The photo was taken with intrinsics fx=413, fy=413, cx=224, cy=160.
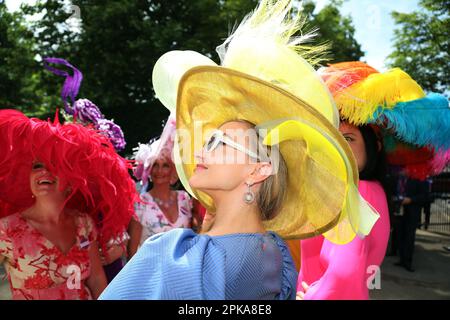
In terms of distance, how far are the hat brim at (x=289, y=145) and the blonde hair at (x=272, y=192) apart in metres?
0.06

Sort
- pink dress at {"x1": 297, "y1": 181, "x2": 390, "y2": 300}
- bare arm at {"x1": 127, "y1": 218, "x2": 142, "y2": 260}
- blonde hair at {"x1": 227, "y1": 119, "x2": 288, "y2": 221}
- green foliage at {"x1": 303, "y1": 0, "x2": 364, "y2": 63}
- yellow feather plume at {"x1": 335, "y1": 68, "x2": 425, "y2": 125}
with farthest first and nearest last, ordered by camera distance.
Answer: green foliage at {"x1": 303, "y1": 0, "x2": 364, "y2": 63} < bare arm at {"x1": 127, "y1": 218, "x2": 142, "y2": 260} < yellow feather plume at {"x1": 335, "y1": 68, "x2": 425, "y2": 125} < pink dress at {"x1": 297, "y1": 181, "x2": 390, "y2": 300} < blonde hair at {"x1": 227, "y1": 119, "x2": 288, "y2": 221}

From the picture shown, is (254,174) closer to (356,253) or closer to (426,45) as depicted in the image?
(356,253)

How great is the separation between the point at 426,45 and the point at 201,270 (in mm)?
10609

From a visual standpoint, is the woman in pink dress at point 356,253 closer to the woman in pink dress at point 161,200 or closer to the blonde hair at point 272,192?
the blonde hair at point 272,192

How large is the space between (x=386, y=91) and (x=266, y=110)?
80 cm

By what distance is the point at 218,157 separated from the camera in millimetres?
1489

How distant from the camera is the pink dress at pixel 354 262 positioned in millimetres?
1824

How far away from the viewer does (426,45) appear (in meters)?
10.0

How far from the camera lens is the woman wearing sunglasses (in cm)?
118

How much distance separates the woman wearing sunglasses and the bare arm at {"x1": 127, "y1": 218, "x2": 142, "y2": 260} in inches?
80.6

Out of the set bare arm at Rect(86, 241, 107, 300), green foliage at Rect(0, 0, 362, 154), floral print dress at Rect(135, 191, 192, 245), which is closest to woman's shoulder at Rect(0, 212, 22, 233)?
bare arm at Rect(86, 241, 107, 300)

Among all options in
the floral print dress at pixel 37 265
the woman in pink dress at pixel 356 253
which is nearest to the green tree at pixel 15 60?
the floral print dress at pixel 37 265

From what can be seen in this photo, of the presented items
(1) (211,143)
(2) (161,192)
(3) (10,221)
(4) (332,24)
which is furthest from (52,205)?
(4) (332,24)

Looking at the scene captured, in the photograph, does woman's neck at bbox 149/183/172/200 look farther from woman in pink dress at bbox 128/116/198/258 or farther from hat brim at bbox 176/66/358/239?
hat brim at bbox 176/66/358/239
